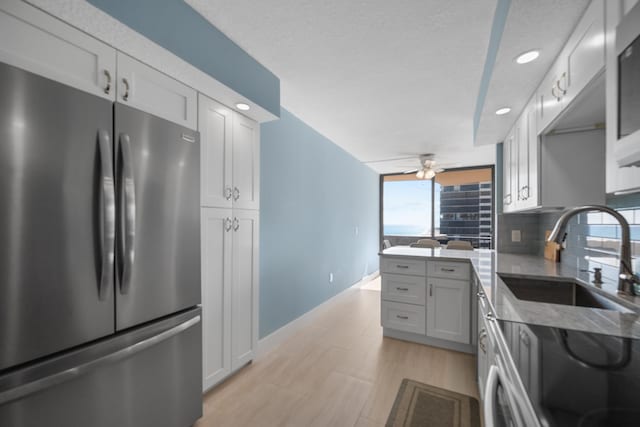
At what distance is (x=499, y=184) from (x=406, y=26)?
2261 mm

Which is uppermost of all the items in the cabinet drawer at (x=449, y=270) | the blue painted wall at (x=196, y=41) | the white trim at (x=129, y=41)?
the blue painted wall at (x=196, y=41)

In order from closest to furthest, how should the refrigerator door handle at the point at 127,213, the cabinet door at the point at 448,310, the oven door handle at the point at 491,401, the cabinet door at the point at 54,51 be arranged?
1. the oven door handle at the point at 491,401
2. the cabinet door at the point at 54,51
3. the refrigerator door handle at the point at 127,213
4. the cabinet door at the point at 448,310

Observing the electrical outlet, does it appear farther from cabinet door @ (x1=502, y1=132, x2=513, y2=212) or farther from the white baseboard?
the white baseboard

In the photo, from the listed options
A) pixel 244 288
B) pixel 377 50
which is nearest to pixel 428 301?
pixel 244 288

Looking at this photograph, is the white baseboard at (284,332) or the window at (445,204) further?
the window at (445,204)

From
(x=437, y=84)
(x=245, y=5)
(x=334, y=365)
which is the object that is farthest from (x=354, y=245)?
(x=245, y=5)

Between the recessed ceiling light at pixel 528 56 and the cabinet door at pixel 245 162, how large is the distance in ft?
6.15

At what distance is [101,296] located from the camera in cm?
113

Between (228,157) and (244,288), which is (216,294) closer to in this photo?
(244,288)

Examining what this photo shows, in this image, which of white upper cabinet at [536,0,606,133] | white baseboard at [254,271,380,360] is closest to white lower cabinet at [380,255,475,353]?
white baseboard at [254,271,380,360]

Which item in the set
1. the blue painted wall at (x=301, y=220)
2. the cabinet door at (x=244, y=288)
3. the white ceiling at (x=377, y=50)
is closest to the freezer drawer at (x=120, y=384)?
the cabinet door at (x=244, y=288)

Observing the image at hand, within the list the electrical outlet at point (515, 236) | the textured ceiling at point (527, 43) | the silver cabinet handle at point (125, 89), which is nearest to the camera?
the textured ceiling at point (527, 43)

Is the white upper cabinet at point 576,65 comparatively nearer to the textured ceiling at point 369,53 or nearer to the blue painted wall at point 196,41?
the textured ceiling at point 369,53

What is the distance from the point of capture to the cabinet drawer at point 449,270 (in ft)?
8.39
